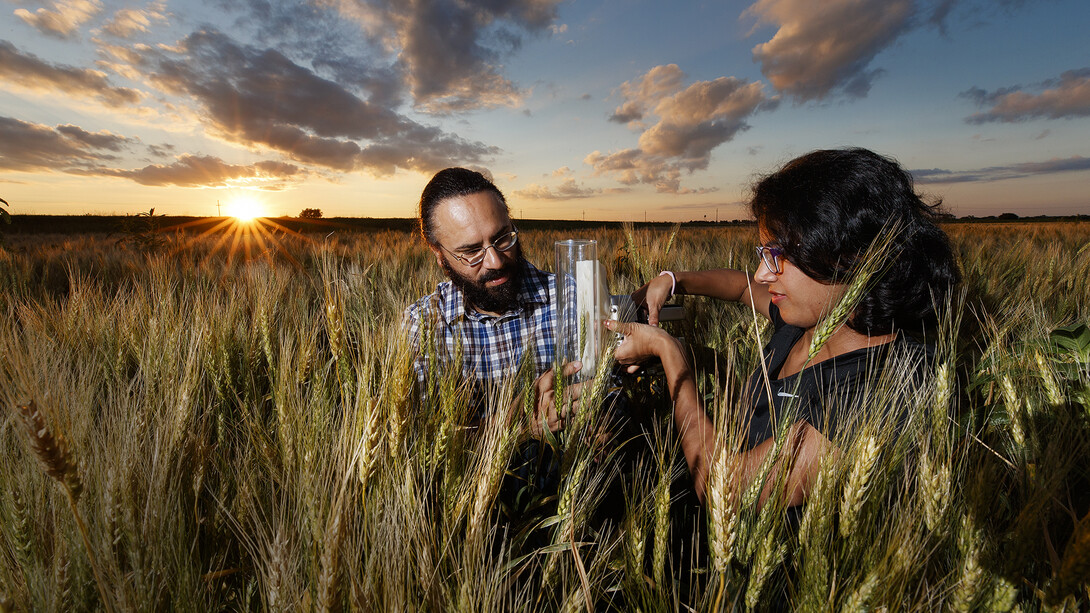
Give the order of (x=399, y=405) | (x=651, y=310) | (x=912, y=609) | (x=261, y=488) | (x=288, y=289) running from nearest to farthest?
(x=912, y=609)
(x=399, y=405)
(x=261, y=488)
(x=651, y=310)
(x=288, y=289)

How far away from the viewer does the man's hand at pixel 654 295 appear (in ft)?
6.94

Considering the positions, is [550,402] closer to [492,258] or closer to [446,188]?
[492,258]

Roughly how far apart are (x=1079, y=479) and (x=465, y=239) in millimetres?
2038

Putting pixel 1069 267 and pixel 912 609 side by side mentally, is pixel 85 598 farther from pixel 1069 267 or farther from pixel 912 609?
Answer: pixel 1069 267

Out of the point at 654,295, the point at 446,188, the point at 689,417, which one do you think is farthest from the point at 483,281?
the point at 689,417

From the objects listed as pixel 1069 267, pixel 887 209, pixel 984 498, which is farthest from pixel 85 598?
pixel 1069 267

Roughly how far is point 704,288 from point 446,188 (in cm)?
135

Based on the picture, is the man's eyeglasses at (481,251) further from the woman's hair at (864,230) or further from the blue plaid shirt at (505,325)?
the woman's hair at (864,230)

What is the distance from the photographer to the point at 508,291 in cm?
211

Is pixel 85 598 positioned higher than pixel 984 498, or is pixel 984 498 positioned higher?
pixel 984 498

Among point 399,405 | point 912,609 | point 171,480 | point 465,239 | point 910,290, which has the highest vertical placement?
point 465,239

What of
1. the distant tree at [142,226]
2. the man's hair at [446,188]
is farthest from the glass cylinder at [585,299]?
the distant tree at [142,226]

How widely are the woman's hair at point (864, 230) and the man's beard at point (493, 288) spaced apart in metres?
1.06

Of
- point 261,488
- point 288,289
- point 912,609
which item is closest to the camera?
point 912,609
